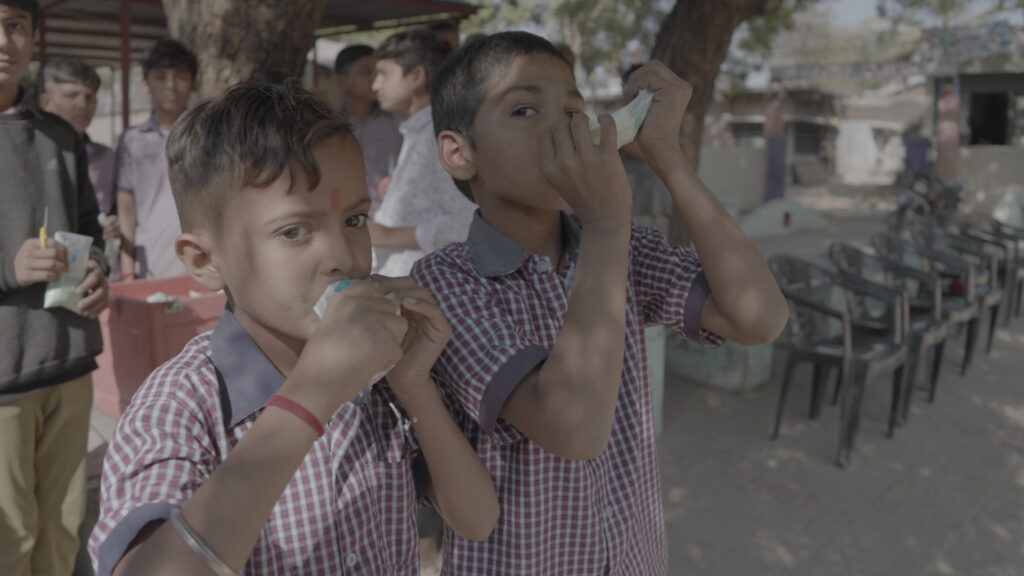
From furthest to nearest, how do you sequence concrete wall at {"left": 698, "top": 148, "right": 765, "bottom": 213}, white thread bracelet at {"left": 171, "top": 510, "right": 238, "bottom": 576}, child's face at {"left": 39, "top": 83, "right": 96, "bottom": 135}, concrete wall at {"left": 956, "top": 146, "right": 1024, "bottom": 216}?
concrete wall at {"left": 698, "top": 148, "right": 765, "bottom": 213} → concrete wall at {"left": 956, "top": 146, "right": 1024, "bottom": 216} → child's face at {"left": 39, "top": 83, "right": 96, "bottom": 135} → white thread bracelet at {"left": 171, "top": 510, "right": 238, "bottom": 576}

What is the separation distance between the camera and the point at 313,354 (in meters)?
0.89

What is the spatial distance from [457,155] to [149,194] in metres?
2.49

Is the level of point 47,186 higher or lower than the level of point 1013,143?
lower

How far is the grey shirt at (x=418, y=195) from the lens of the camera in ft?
8.91

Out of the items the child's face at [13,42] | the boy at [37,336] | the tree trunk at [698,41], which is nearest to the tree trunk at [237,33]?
the boy at [37,336]

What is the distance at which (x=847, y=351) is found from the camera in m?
4.41

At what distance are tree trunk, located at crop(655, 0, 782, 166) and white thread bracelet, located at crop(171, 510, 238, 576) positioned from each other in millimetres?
4305

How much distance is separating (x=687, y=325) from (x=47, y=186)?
1728 mm

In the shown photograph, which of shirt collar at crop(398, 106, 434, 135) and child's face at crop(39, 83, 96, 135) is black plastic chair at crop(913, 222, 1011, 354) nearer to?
shirt collar at crop(398, 106, 434, 135)

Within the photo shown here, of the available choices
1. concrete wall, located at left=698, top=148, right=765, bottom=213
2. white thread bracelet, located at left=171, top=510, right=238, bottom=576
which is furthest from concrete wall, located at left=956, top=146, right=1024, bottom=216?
white thread bracelet, located at left=171, top=510, right=238, bottom=576

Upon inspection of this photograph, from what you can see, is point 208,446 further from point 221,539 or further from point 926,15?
point 926,15

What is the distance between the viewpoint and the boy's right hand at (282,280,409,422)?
2.89 feet

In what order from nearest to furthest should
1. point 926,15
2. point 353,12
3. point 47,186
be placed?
point 47,186, point 353,12, point 926,15

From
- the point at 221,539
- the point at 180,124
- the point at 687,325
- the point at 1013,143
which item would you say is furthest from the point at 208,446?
the point at 1013,143
